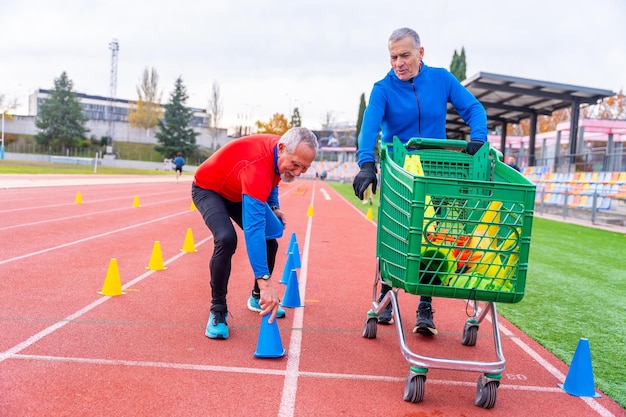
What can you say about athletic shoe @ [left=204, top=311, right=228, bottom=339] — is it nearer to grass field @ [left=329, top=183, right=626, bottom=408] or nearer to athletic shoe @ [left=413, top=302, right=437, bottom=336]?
athletic shoe @ [left=413, top=302, right=437, bottom=336]

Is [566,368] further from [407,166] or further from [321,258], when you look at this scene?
[321,258]

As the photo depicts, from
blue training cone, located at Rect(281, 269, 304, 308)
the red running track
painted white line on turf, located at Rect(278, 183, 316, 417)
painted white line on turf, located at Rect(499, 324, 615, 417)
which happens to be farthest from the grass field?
blue training cone, located at Rect(281, 269, 304, 308)

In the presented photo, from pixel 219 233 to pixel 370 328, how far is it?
1.52m

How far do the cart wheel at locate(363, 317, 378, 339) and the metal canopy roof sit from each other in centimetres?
1701

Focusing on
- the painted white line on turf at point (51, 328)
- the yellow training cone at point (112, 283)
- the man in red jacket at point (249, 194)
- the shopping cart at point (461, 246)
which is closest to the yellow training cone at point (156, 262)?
the painted white line on turf at point (51, 328)

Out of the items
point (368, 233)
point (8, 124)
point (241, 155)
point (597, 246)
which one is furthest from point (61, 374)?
point (8, 124)

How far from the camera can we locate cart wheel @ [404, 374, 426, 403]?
3211 mm

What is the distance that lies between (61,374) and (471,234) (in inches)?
107

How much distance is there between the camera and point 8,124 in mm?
73688

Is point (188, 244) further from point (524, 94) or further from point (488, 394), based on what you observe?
point (524, 94)

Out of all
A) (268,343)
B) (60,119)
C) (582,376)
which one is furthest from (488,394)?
(60,119)

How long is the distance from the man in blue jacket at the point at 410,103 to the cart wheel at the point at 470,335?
1494 millimetres

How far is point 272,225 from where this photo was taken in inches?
177

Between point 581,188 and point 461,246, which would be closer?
point 461,246
